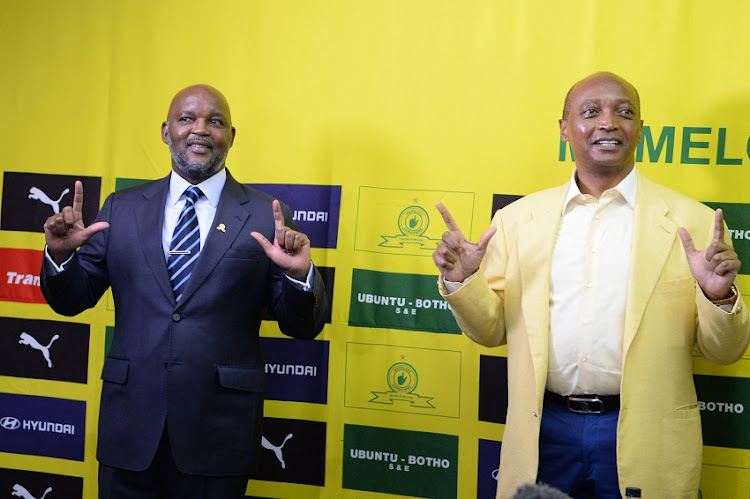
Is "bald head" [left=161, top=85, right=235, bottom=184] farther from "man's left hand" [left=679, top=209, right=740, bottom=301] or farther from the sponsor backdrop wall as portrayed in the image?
"man's left hand" [left=679, top=209, right=740, bottom=301]

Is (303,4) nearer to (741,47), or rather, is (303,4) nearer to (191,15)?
(191,15)

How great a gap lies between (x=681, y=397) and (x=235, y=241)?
1488 millimetres

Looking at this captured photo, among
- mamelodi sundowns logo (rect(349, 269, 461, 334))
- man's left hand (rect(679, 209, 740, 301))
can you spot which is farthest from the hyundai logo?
man's left hand (rect(679, 209, 740, 301))

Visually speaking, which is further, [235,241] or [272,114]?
[272,114]

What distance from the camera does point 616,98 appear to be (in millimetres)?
2613

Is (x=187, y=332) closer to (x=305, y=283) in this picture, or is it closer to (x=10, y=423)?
(x=305, y=283)

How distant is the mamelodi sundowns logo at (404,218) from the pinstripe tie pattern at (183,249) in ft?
2.98

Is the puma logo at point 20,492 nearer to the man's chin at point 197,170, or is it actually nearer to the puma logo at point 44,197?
the puma logo at point 44,197

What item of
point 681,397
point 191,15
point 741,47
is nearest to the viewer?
point 681,397

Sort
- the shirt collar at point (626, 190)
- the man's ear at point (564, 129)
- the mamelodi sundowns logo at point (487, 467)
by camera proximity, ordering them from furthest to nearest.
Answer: the mamelodi sundowns logo at point (487, 467), the man's ear at point (564, 129), the shirt collar at point (626, 190)

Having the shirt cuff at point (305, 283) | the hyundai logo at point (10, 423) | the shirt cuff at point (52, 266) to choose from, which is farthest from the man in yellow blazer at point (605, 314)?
the hyundai logo at point (10, 423)

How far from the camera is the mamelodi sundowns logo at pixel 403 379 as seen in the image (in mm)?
3355

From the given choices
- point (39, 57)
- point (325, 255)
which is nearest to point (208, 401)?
point (325, 255)

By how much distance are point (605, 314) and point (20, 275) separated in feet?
8.98
